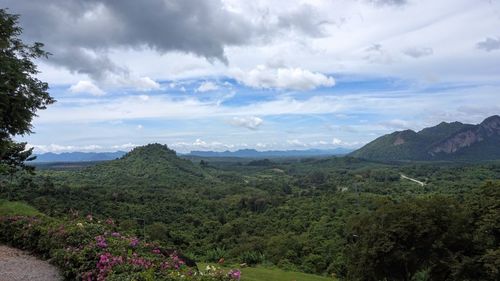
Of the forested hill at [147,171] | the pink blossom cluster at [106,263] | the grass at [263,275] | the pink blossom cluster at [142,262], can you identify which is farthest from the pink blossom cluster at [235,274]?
the forested hill at [147,171]

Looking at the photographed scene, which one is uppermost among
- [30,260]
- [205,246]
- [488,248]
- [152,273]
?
[152,273]

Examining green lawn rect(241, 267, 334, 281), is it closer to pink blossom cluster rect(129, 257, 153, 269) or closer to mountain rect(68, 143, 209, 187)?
pink blossom cluster rect(129, 257, 153, 269)

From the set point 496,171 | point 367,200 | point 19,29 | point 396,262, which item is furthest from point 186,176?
point 19,29

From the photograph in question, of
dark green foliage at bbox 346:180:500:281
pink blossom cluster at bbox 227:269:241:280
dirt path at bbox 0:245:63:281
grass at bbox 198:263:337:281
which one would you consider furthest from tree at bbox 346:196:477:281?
pink blossom cluster at bbox 227:269:241:280

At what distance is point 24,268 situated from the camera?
10000mm

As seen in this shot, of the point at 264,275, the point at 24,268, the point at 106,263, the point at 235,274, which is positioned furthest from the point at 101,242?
the point at 264,275

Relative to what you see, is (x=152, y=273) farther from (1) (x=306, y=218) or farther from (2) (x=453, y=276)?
(1) (x=306, y=218)

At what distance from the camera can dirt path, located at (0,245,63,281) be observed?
30.2 feet

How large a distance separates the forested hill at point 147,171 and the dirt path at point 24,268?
371 ft

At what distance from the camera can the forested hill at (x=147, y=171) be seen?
13188 cm

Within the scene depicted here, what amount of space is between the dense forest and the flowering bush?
2524 mm

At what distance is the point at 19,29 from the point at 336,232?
52.4 m

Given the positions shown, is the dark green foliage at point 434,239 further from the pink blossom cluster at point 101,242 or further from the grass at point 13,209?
the pink blossom cluster at point 101,242

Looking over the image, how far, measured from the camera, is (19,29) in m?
15.5
